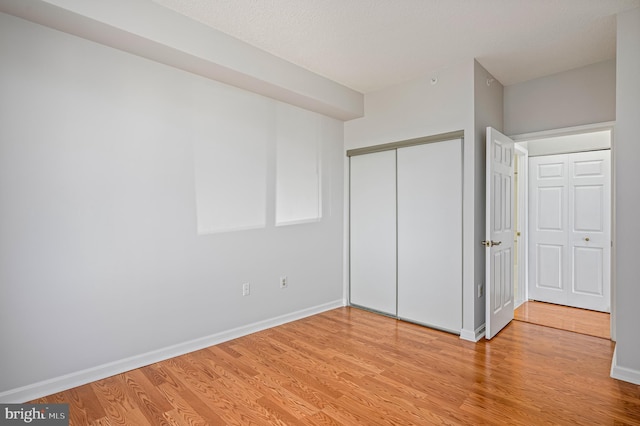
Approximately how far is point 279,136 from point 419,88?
1.60 meters

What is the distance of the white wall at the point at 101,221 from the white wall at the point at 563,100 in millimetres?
2887

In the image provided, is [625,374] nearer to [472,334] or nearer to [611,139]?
[472,334]

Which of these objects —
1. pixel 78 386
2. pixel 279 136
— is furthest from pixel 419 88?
pixel 78 386

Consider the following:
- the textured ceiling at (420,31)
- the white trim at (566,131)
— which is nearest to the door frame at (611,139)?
the white trim at (566,131)

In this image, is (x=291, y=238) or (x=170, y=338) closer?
(x=170, y=338)

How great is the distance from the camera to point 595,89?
130 inches

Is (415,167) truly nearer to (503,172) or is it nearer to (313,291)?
(503,172)

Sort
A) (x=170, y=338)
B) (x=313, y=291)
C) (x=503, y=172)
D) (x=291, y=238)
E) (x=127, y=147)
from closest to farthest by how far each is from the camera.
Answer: (x=127, y=147) < (x=170, y=338) < (x=503, y=172) < (x=291, y=238) < (x=313, y=291)

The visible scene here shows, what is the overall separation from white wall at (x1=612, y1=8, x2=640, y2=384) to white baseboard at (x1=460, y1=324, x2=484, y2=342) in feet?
3.30

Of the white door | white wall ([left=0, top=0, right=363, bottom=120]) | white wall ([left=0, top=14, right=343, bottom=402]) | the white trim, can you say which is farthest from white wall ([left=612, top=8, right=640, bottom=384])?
white wall ([left=0, top=14, right=343, bottom=402])

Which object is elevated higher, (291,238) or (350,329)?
(291,238)

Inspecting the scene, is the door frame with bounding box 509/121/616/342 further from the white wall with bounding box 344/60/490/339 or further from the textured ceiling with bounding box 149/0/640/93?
the white wall with bounding box 344/60/490/339

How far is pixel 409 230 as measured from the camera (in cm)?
381

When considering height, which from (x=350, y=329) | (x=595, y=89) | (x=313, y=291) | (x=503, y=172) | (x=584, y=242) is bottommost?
(x=350, y=329)
